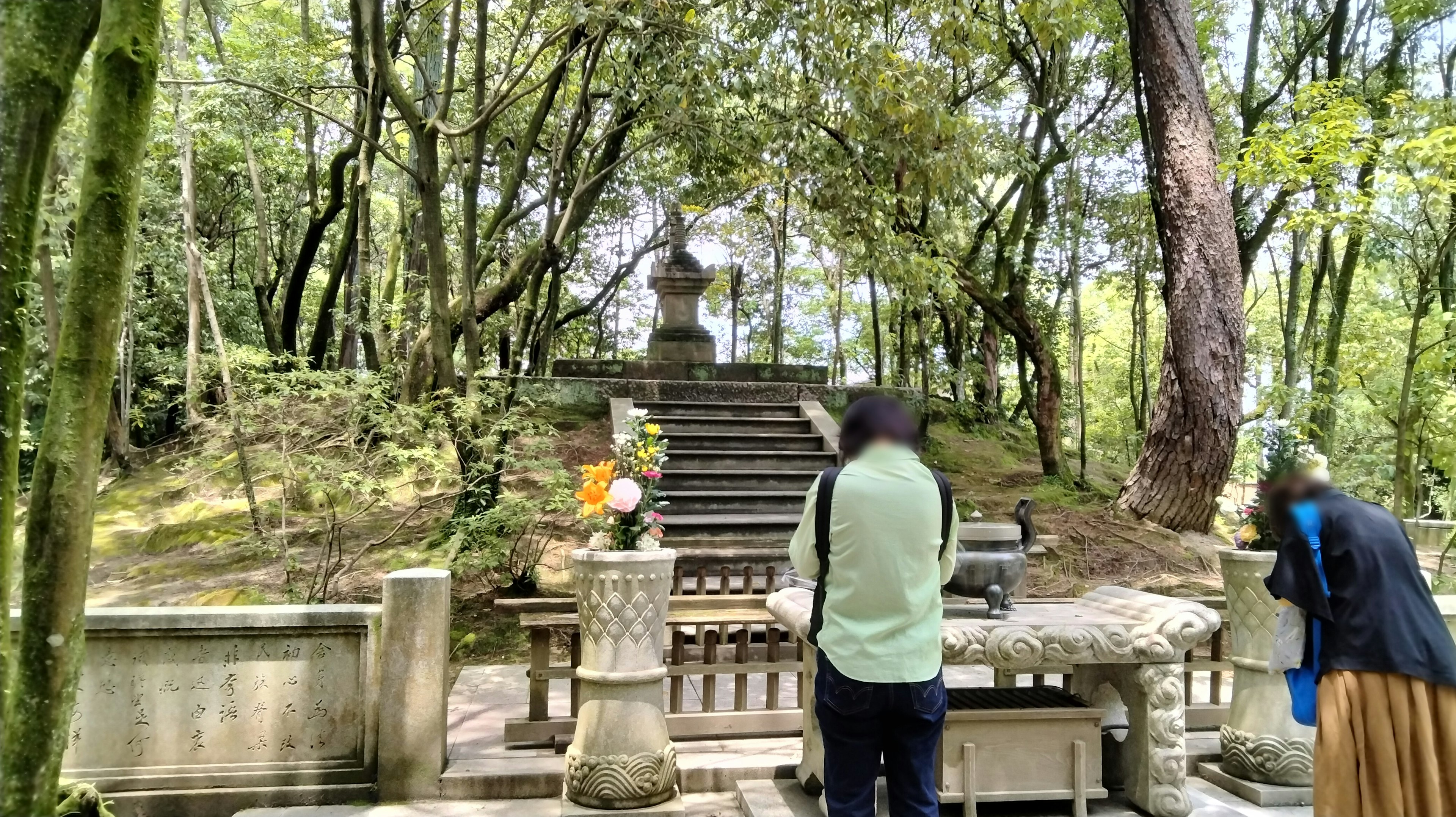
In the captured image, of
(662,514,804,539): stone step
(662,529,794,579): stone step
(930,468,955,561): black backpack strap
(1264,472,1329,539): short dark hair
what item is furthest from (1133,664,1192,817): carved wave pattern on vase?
(662,514,804,539): stone step

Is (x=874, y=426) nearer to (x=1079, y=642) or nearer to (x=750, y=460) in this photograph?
(x=1079, y=642)

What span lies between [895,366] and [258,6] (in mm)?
15268

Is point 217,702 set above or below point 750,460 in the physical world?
below

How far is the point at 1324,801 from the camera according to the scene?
292 centimetres

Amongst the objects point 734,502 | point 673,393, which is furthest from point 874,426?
point 673,393

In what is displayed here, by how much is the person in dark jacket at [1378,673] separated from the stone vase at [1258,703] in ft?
4.48

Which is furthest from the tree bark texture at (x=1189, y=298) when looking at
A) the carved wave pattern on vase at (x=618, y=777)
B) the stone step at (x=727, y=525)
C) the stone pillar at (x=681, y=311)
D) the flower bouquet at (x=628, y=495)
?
the carved wave pattern on vase at (x=618, y=777)

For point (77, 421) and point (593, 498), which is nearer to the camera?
point (77, 421)

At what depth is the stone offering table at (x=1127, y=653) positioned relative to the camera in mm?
3574

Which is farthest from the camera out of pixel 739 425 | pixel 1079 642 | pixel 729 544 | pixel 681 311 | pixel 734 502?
pixel 681 311

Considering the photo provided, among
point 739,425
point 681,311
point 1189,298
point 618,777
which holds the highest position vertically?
point 681,311

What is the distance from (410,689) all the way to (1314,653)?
3680 millimetres

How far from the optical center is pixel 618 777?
3762 mm

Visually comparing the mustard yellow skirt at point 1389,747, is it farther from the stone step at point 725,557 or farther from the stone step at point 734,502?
the stone step at point 734,502
